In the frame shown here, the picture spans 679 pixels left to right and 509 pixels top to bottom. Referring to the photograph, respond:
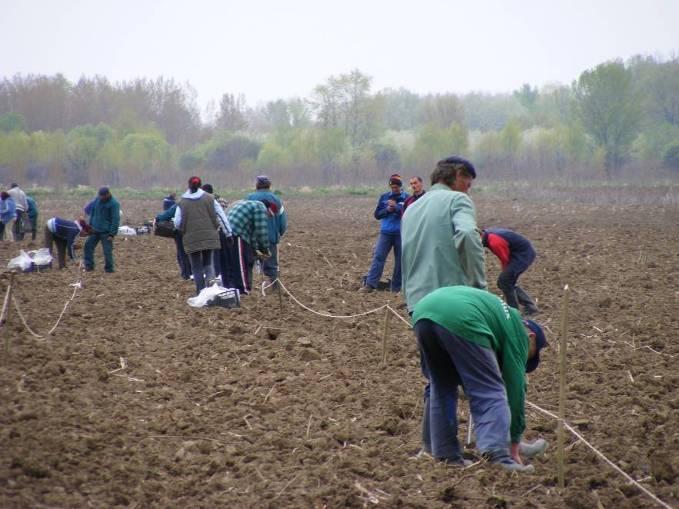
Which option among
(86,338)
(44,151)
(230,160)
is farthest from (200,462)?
(230,160)

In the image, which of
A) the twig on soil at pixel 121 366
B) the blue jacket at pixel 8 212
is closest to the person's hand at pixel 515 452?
the twig on soil at pixel 121 366

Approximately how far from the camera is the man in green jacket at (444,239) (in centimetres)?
583

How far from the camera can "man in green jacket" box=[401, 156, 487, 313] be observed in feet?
19.1

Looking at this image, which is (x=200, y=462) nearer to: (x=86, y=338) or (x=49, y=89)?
(x=86, y=338)

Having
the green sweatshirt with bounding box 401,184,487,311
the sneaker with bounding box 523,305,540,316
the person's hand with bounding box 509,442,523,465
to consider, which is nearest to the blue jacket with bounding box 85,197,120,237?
the sneaker with bounding box 523,305,540,316

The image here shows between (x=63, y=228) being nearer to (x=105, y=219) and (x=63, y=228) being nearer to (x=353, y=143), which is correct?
(x=105, y=219)

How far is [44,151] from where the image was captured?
2657 inches

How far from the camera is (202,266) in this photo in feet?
39.3

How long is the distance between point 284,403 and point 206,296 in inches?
171

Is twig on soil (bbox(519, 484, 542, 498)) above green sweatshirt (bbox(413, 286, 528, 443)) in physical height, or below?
below

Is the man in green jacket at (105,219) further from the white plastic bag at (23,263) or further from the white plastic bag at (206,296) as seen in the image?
the white plastic bag at (206,296)

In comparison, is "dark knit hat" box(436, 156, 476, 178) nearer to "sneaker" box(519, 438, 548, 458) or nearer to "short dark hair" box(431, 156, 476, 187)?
"short dark hair" box(431, 156, 476, 187)

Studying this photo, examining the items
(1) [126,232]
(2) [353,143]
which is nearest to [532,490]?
(1) [126,232]

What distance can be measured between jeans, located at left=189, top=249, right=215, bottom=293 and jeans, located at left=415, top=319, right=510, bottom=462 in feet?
21.8
